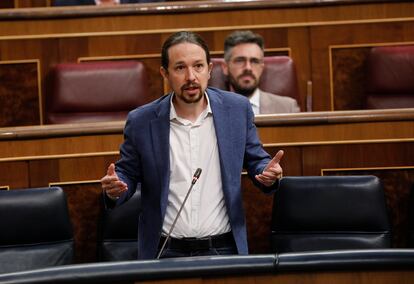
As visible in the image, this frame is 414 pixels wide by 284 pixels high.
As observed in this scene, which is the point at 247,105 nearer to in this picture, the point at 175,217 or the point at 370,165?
the point at 175,217

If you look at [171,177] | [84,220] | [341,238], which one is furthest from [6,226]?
A: [341,238]

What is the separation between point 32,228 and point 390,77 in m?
0.74

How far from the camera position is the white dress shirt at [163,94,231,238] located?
0.91 metres

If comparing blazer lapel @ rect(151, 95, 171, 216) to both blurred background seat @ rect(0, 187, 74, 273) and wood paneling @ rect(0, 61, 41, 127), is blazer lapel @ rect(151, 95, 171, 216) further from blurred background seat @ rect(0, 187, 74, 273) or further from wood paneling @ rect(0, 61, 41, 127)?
wood paneling @ rect(0, 61, 41, 127)

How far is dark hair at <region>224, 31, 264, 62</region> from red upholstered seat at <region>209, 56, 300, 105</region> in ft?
0.10

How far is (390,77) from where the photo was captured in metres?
1.50

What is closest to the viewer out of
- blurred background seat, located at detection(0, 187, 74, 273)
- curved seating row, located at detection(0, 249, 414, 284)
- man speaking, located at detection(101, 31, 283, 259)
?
curved seating row, located at detection(0, 249, 414, 284)

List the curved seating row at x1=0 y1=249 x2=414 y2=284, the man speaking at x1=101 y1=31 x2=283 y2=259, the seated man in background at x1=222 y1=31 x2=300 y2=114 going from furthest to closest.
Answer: the seated man in background at x1=222 y1=31 x2=300 y2=114 < the man speaking at x1=101 y1=31 x2=283 y2=259 < the curved seating row at x1=0 y1=249 x2=414 y2=284

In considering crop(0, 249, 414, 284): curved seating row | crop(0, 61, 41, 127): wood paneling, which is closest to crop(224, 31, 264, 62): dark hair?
crop(0, 61, 41, 127): wood paneling

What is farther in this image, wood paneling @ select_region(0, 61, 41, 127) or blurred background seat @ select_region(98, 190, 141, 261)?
wood paneling @ select_region(0, 61, 41, 127)

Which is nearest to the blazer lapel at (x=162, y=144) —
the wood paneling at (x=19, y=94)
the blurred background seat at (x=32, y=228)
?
the blurred background seat at (x=32, y=228)

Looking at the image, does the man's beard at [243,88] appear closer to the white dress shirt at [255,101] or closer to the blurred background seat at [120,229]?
the white dress shirt at [255,101]

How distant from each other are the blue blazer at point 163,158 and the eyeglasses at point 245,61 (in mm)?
476

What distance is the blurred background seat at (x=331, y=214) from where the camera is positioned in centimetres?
105
